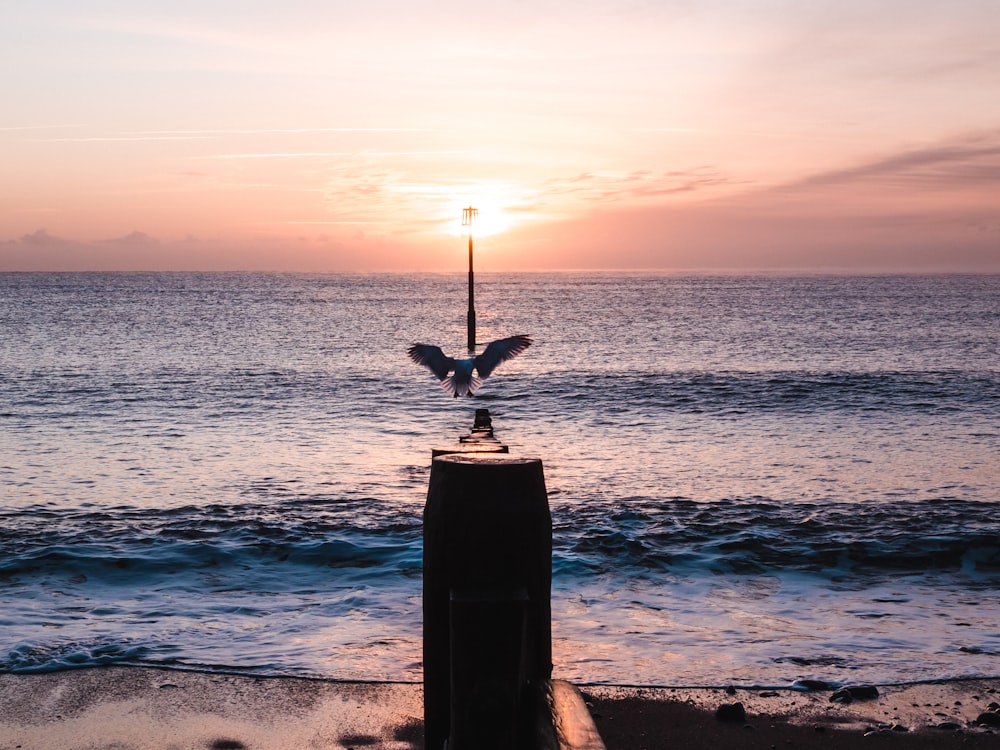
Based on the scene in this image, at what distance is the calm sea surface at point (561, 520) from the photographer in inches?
329

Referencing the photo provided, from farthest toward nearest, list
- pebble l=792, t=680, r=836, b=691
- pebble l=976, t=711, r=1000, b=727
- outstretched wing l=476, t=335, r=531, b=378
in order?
outstretched wing l=476, t=335, r=531, b=378
pebble l=792, t=680, r=836, b=691
pebble l=976, t=711, r=1000, b=727

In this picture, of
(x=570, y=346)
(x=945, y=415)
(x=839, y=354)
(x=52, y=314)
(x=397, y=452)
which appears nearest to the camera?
(x=397, y=452)

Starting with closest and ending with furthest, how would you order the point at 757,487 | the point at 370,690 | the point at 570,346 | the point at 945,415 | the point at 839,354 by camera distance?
the point at 370,690, the point at 757,487, the point at 945,415, the point at 839,354, the point at 570,346

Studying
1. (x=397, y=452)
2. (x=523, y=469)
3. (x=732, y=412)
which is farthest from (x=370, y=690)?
(x=732, y=412)

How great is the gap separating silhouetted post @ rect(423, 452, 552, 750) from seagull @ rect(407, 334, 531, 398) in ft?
29.0

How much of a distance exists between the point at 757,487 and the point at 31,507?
11.2m

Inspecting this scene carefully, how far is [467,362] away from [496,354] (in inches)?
20.2

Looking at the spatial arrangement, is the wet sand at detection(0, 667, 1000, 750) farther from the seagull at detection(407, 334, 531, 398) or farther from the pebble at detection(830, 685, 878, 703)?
the seagull at detection(407, 334, 531, 398)

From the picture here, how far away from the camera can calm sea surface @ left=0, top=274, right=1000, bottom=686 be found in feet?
27.4

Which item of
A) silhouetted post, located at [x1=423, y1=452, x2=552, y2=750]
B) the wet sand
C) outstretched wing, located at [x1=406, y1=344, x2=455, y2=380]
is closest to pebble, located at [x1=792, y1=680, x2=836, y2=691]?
the wet sand

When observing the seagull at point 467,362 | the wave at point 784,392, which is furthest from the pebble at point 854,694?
the wave at point 784,392

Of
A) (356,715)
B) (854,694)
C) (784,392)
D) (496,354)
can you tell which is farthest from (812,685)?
(784,392)

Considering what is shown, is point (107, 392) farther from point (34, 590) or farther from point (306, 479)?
point (34, 590)

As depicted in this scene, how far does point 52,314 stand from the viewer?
84.0 meters
